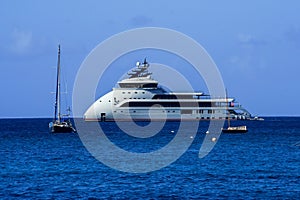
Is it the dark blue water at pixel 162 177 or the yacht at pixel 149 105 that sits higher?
the yacht at pixel 149 105

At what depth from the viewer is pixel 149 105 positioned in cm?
14275

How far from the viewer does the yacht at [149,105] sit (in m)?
143

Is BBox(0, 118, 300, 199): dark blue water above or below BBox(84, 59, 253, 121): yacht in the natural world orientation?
below

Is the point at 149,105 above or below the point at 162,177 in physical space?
above

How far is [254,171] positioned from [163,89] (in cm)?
10270

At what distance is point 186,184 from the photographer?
128 feet

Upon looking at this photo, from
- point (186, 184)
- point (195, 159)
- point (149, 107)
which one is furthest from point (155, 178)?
point (149, 107)

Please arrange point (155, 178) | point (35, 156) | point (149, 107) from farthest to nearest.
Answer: point (149, 107) → point (35, 156) → point (155, 178)

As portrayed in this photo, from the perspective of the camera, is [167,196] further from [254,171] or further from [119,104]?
[119,104]

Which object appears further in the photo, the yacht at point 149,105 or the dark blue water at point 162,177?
the yacht at point 149,105

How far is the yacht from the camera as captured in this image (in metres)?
143

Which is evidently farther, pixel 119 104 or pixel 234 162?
pixel 119 104

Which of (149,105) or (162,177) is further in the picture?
(149,105)

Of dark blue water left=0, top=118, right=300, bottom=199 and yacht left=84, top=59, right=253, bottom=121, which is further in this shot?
yacht left=84, top=59, right=253, bottom=121
